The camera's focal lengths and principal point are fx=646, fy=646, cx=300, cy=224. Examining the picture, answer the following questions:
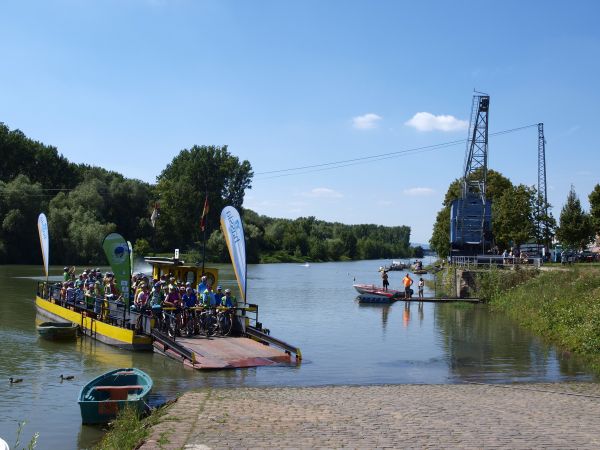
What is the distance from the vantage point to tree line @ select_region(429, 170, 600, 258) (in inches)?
1927

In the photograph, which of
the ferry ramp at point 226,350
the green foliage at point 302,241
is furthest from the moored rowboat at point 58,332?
the green foliage at point 302,241

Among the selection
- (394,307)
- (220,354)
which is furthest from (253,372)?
(394,307)

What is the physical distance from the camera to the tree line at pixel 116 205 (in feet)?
238

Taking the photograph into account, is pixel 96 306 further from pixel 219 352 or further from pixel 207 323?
pixel 219 352

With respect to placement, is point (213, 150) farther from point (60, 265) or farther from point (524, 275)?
point (524, 275)

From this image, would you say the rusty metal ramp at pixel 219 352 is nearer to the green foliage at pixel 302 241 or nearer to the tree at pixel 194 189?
the tree at pixel 194 189

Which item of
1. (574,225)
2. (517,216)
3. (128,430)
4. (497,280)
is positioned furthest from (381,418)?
(517,216)

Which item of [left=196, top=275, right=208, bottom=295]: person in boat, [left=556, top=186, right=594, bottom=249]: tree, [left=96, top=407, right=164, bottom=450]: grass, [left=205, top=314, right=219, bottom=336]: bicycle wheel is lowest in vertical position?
[left=96, top=407, right=164, bottom=450]: grass

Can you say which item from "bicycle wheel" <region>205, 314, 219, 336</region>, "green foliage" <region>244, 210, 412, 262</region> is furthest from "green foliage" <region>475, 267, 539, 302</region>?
"green foliage" <region>244, 210, 412, 262</region>

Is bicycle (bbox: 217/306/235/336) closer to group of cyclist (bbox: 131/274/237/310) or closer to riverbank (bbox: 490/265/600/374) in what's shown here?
group of cyclist (bbox: 131/274/237/310)

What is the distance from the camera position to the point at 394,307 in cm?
3969

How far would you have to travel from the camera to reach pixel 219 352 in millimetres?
18516

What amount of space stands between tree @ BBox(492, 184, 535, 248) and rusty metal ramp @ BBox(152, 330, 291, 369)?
40443 millimetres

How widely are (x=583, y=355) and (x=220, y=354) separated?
1144 centimetres
